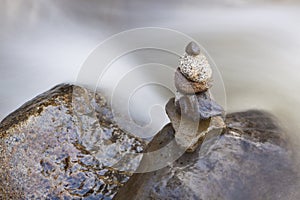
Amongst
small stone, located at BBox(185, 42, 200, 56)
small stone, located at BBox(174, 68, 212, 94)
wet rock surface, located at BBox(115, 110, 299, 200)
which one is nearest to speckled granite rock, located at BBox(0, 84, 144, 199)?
wet rock surface, located at BBox(115, 110, 299, 200)

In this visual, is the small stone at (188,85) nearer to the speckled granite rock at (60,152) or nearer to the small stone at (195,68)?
the small stone at (195,68)

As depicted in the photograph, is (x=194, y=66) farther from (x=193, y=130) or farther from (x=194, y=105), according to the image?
(x=193, y=130)

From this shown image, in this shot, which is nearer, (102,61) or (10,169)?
(10,169)

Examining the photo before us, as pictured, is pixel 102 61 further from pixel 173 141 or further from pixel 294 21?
pixel 173 141

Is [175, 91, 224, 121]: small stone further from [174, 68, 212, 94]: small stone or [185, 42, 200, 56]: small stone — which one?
[185, 42, 200, 56]: small stone

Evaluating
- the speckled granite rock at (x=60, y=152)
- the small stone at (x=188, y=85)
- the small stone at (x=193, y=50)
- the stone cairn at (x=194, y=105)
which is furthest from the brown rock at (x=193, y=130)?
the speckled granite rock at (x=60, y=152)

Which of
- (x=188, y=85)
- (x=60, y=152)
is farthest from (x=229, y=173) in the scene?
(x=60, y=152)

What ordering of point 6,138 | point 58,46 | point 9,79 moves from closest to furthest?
1. point 6,138
2. point 9,79
3. point 58,46

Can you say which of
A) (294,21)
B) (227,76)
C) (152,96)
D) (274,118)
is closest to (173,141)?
(274,118)
